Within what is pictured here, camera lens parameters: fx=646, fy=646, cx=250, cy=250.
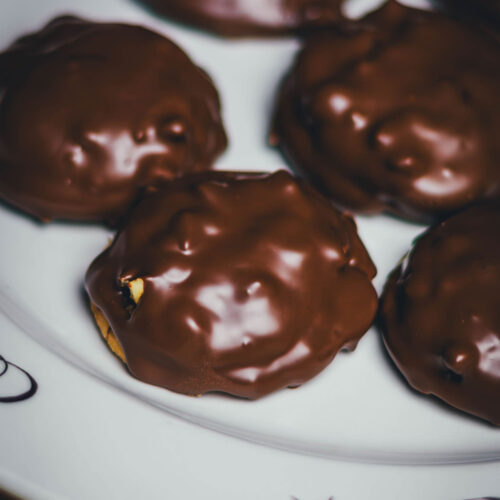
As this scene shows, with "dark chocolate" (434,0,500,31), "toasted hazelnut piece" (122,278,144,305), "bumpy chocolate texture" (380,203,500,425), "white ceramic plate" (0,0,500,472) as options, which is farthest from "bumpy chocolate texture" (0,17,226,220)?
"dark chocolate" (434,0,500,31)

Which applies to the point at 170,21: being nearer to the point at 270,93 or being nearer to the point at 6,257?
the point at 270,93

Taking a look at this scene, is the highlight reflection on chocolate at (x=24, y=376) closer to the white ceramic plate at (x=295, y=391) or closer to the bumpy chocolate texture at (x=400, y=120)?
the white ceramic plate at (x=295, y=391)

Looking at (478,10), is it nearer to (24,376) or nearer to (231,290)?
(231,290)

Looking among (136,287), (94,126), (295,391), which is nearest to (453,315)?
(295,391)

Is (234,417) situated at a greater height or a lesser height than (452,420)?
greater

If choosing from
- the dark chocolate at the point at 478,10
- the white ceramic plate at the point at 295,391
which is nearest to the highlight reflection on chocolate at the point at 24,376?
the white ceramic plate at the point at 295,391

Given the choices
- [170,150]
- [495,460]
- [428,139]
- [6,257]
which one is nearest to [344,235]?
Answer: [428,139]
